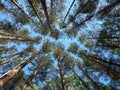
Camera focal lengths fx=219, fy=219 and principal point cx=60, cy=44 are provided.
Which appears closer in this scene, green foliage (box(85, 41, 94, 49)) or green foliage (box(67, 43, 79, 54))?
green foliage (box(85, 41, 94, 49))

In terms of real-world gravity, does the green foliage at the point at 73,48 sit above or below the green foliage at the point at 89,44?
below

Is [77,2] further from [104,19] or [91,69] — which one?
[91,69]

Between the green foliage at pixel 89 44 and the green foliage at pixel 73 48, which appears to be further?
the green foliage at pixel 73 48

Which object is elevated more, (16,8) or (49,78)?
(16,8)

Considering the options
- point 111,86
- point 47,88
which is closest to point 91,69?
point 111,86

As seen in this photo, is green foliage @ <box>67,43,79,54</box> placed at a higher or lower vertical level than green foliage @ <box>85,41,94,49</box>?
lower

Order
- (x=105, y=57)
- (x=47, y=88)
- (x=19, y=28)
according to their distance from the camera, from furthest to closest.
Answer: (x=19, y=28)
(x=47, y=88)
(x=105, y=57)

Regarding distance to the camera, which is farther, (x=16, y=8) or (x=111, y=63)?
(x=16, y=8)

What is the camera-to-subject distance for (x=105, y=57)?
14156 mm

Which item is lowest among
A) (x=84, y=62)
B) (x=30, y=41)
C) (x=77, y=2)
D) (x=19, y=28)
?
(x=84, y=62)

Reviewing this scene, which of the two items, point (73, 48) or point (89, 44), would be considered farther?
point (73, 48)

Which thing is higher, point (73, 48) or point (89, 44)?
point (89, 44)

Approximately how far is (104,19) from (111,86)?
173 inches

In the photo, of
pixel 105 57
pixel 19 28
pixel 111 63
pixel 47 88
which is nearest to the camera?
pixel 111 63
